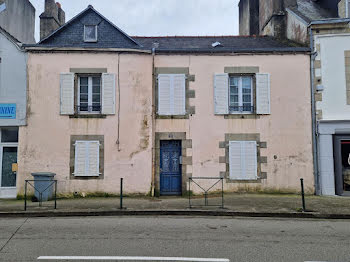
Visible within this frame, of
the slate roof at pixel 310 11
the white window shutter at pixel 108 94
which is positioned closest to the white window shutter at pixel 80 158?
the white window shutter at pixel 108 94

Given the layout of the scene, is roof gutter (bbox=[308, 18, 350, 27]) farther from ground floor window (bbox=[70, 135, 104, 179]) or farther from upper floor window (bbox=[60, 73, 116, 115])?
ground floor window (bbox=[70, 135, 104, 179])

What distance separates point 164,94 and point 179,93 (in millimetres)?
546

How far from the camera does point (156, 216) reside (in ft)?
26.9

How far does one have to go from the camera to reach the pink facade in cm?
1109

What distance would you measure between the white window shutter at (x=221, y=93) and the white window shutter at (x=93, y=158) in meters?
4.44

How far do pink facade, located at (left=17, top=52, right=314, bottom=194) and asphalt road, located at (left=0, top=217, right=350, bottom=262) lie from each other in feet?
11.1

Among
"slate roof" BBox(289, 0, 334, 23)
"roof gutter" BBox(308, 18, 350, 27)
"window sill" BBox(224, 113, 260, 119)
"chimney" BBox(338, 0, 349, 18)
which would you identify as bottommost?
"window sill" BBox(224, 113, 260, 119)

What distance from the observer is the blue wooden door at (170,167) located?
1145cm

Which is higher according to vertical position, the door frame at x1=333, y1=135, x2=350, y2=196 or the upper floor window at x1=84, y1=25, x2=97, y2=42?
the upper floor window at x1=84, y1=25, x2=97, y2=42

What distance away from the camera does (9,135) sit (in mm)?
11477

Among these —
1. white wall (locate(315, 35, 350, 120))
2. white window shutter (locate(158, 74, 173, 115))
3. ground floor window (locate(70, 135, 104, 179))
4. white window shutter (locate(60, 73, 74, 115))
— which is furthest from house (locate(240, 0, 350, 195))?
white window shutter (locate(60, 73, 74, 115))

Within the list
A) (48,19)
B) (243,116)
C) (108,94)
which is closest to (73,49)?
(108,94)

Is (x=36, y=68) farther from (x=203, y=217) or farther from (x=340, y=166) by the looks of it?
(x=340, y=166)

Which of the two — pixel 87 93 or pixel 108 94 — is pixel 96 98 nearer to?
pixel 87 93
